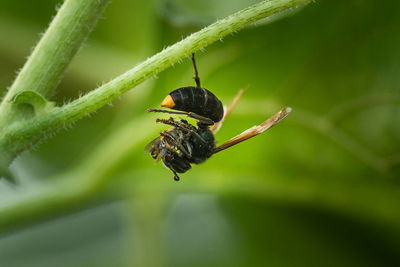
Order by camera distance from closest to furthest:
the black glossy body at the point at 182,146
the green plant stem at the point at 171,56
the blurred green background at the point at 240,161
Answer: the green plant stem at the point at 171,56 < the black glossy body at the point at 182,146 < the blurred green background at the point at 240,161

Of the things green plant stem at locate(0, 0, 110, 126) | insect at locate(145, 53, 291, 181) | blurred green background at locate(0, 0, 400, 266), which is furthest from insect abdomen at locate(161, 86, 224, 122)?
blurred green background at locate(0, 0, 400, 266)

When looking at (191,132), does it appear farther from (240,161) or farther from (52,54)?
(240,161)

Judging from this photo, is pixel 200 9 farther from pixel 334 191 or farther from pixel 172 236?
pixel 172 236

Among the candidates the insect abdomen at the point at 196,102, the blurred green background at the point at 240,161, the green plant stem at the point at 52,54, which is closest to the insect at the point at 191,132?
the insect abdomen at the point at 196,102

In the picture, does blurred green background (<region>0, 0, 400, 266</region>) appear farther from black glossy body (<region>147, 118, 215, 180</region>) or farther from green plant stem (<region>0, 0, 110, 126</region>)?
green plant stem (<region>0, 0, 110, 126</region>)

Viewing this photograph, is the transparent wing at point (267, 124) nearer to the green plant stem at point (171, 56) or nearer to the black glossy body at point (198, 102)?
the black glossy body at point (198, 102)

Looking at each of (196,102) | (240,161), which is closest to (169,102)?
(196,102)

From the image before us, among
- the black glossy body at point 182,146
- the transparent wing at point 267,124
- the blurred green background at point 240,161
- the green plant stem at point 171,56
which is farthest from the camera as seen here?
the blurred green background at point 240,161
